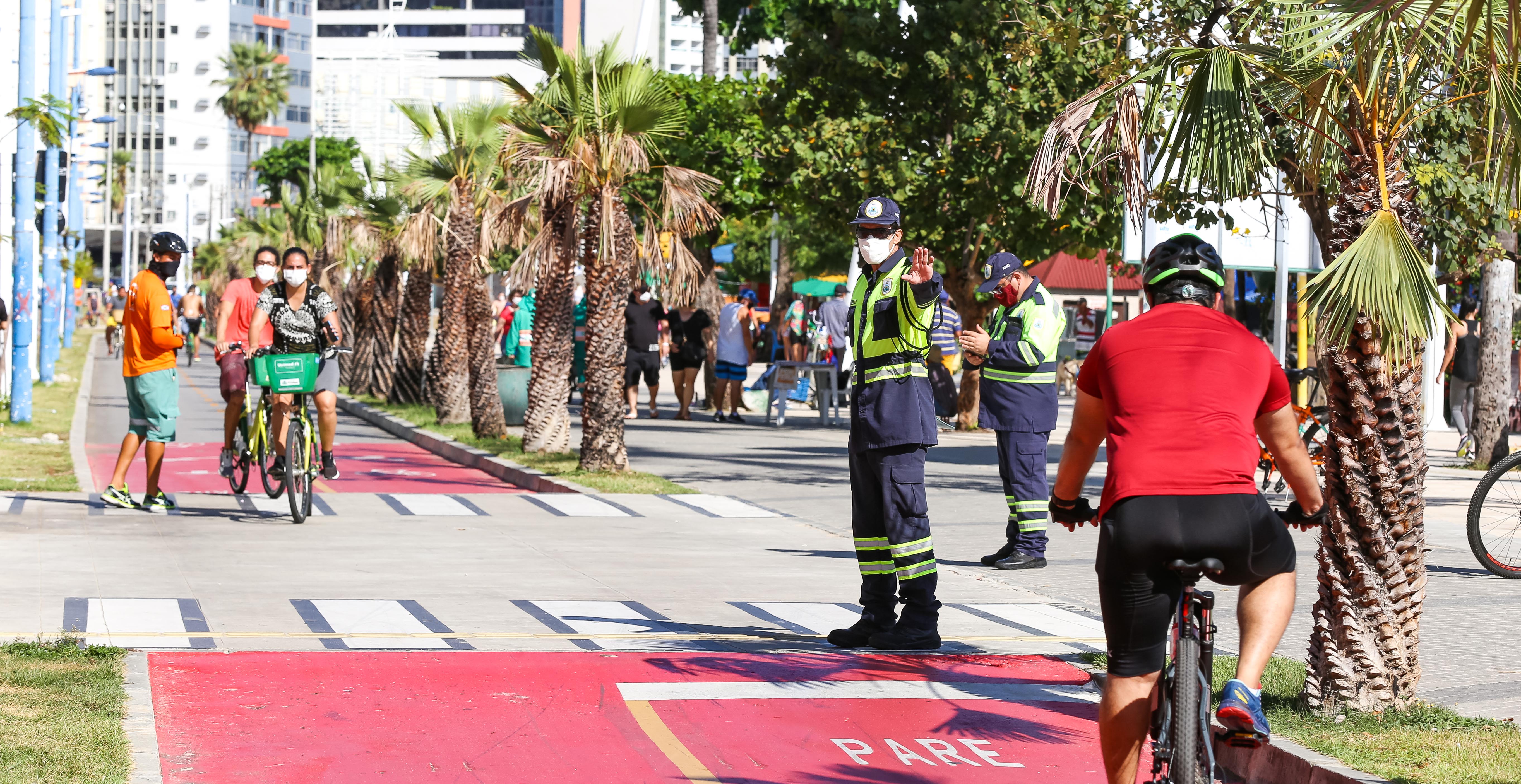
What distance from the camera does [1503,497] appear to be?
34.7 ft

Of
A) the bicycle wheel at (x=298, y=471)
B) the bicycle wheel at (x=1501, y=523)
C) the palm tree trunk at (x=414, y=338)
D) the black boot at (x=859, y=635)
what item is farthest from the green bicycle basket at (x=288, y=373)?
the palm tree trunk at (x=414, y=338)

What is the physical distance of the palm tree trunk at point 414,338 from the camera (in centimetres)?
2647

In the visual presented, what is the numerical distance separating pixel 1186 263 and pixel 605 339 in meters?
11.7

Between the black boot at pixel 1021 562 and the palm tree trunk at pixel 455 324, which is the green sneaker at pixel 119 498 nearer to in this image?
the black boot at pixel 1021 562

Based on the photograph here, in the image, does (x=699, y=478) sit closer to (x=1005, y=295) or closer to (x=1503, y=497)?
(x=1005, y=295)

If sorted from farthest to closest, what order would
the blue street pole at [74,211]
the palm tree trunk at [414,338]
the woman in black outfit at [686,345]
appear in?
the blue street pole at [74,211] < the palm tree trunk at [414,338] < the woman in black outfit at [686,345]

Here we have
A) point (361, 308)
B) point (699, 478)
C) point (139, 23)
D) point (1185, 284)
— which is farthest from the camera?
point (139, 23)

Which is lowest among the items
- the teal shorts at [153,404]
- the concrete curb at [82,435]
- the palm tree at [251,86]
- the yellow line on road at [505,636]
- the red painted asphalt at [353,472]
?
the red painted asphalt at [353,472]

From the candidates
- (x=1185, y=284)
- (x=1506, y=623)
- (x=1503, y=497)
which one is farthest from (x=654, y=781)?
(x=1503, y=497)

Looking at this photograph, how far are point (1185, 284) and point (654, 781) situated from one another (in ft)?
7.49

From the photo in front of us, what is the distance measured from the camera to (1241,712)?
462 cm

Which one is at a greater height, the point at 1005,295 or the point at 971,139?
the point at 971,139

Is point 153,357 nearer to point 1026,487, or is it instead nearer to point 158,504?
point 158,504

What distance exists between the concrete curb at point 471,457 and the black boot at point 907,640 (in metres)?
7.53
